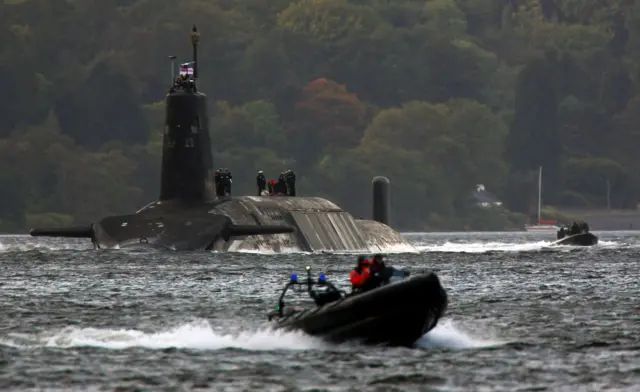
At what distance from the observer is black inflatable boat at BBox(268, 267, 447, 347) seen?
37562mm

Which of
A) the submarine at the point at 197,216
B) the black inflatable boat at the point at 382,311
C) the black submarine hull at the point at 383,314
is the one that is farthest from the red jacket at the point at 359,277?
the submarine at the point at 197,216

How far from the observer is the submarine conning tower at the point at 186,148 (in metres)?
79.3

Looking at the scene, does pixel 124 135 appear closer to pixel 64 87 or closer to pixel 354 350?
pixel 64 87

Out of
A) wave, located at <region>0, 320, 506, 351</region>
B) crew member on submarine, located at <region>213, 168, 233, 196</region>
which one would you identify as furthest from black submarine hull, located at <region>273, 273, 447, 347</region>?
crew member on submarine, located at <region>213, 168, 233, 196</region>

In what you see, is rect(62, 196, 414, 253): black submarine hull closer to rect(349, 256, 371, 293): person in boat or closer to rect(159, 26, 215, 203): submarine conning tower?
rect(159, 26, 215, 203): submarine conning tower

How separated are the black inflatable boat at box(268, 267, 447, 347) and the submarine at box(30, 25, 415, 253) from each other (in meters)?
35.4

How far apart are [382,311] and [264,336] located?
4.42 m

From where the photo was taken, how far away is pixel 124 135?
191 m

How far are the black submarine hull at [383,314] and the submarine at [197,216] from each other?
117 feet

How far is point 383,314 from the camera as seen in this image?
124ft

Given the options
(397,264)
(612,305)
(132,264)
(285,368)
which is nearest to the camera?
(285,368)

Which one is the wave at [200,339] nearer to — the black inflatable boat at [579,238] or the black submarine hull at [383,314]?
the black submarine hull at [383,314]

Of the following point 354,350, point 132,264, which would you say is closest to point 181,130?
point 132,264

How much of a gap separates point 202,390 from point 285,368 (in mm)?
3030
